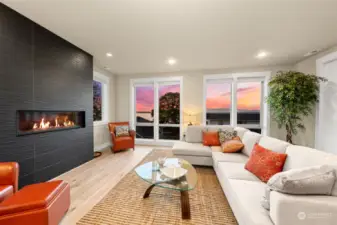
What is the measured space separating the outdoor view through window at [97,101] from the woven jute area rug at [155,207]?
9.62 ft

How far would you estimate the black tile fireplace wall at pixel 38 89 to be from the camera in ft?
6.80

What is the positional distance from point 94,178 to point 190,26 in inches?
125

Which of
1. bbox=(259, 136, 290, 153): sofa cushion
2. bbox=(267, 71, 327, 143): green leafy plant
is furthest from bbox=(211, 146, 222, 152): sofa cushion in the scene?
bbox=(267, 71, 327, 143): green leafy plant

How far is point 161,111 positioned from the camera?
5492 millimetres

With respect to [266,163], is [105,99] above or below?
above

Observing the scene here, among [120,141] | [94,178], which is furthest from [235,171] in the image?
[120,141]

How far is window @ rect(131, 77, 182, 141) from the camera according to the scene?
5.35 metres

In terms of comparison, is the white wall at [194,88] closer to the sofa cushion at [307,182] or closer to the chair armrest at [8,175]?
the sofa cushion at [307,182]

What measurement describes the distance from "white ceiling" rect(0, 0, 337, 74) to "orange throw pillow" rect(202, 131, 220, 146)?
76.6 inches

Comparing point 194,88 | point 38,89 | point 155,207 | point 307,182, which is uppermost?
point 194,88

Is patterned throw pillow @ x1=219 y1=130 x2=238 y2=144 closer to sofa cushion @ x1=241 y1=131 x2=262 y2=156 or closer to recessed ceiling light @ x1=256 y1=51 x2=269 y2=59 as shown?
sofa cushion @ x1=241 y1=131 x2=262 y2=156

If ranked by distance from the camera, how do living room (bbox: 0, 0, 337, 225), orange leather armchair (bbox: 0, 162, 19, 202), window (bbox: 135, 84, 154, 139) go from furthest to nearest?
window (bbox: 135, 84, 154, 139) → orange leather armchair (bbox: 0, 162, 19, 202) → living room (bbox: 0, 0, 337, 225)

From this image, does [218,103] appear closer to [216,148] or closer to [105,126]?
[216,148]

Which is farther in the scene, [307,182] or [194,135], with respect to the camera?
[194,135]
